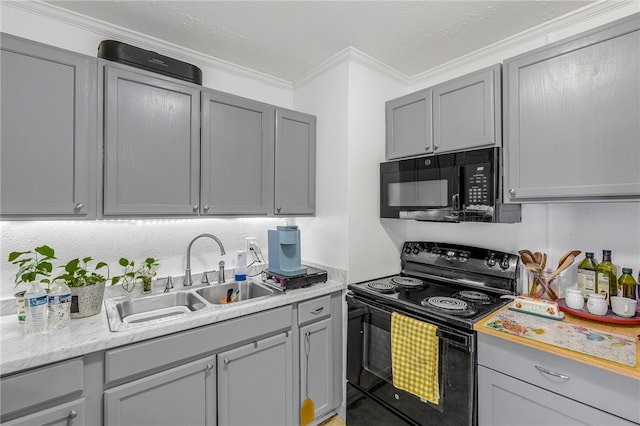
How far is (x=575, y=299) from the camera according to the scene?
1.48 metres

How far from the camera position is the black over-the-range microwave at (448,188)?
5.34 feet

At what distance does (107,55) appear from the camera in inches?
61.9

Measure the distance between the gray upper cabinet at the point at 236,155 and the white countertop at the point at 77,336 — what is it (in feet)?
2.13

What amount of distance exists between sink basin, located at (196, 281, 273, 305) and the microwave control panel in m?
1.35

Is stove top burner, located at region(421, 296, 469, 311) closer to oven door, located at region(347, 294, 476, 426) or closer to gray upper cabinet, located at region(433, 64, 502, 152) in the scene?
oven door, located at region(347, 294, 476, 426)

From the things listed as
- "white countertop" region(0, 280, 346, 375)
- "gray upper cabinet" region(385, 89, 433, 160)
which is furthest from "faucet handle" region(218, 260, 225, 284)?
"gray upper cabinet" region(385, 89, 433, 160)

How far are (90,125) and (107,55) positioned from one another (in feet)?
1.43

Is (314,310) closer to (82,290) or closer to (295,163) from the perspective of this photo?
(295,163)

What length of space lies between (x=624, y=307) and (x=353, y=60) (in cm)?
204

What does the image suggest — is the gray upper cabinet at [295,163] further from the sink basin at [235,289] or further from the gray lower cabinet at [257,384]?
the gray lower cabinet at [257,384]

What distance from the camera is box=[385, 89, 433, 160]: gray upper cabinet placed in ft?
6.49

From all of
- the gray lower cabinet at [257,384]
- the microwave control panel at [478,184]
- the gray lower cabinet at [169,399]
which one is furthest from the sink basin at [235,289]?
the microwave control panel at [478,184]

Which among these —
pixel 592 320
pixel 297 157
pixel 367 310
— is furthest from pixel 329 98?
pixel 592 320

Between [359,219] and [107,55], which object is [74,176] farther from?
[359,219]
